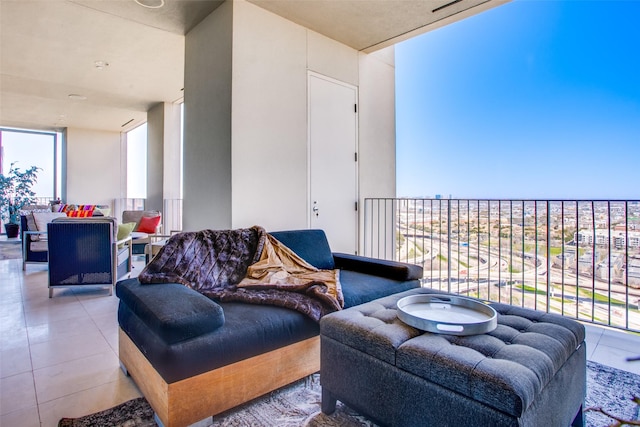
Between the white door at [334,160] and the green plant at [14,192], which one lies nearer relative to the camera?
the white door at [334,160]

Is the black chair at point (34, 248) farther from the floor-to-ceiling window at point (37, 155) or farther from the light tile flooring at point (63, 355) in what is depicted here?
the floor-to-ceiling window at point (37, 155)

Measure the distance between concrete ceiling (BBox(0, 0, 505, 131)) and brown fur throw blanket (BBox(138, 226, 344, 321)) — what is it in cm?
224

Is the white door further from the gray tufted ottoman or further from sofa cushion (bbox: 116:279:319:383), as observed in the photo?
the gray tufted ottoman

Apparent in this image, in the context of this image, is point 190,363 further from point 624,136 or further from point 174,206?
point 174,206

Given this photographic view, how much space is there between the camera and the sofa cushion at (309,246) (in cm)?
288

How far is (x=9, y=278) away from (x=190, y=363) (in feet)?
15.6

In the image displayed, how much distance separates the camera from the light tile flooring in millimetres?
1705

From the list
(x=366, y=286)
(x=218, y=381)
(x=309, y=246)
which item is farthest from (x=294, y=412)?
(x=309, y=246)

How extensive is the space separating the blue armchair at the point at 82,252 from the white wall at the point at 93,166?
19.8 ft

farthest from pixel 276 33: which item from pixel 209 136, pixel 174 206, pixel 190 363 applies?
pixel 174 206

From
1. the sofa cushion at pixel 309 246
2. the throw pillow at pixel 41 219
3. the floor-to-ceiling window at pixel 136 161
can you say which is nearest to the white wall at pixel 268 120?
the sofa cushion at pixel 309 246

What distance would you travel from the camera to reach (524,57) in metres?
4.04

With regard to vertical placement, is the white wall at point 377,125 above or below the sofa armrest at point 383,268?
above

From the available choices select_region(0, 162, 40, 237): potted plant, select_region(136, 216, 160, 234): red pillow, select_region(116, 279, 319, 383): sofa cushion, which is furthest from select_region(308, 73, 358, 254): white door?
select_region(0, 162, 40, 237): potted plant
